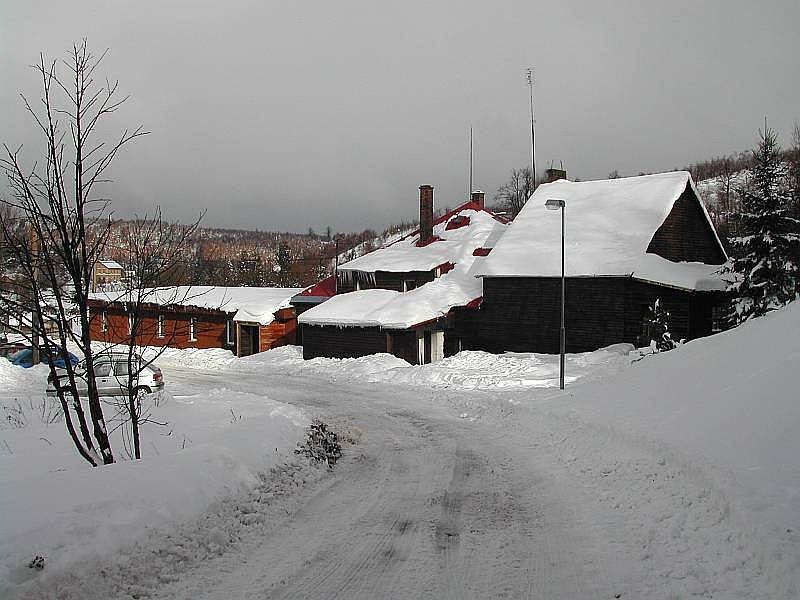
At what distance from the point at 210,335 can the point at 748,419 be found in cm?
3820

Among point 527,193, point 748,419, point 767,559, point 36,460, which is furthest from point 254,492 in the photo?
point 527,193

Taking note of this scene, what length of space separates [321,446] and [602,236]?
22.2 metres

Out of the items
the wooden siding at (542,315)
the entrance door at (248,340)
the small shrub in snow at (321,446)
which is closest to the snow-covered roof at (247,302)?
the entrance door at (248,340)

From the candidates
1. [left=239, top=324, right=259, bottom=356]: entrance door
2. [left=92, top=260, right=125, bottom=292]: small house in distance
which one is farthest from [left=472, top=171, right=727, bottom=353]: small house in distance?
[left=92, top=260, right=125, bottom=292]: small house in distance

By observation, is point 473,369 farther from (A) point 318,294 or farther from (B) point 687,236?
(A) point 318,294

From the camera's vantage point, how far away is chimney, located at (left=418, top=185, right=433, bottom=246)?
41.0 m

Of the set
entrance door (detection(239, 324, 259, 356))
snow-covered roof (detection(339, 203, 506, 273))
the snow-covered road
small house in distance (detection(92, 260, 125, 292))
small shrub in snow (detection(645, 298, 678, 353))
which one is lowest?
entrance door (detection(239, 324, 259, 356))

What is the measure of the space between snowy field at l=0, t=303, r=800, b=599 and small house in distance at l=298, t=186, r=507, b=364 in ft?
A: 45.8

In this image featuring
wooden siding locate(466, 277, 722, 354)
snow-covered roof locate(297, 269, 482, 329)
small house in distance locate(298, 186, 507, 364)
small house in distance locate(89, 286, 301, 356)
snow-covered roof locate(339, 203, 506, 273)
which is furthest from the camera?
small house in distance locate(89, 286, 301, 356)

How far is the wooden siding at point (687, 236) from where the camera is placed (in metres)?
30.8

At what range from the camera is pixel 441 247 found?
39.2m

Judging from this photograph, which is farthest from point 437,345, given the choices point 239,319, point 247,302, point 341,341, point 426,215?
point 247,302

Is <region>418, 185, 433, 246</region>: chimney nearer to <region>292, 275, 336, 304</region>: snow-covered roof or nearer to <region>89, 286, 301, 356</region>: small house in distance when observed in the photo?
<region>292, 275, 336, 304</region>: snow-covered roof

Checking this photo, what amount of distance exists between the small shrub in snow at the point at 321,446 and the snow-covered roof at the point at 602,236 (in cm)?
1753
